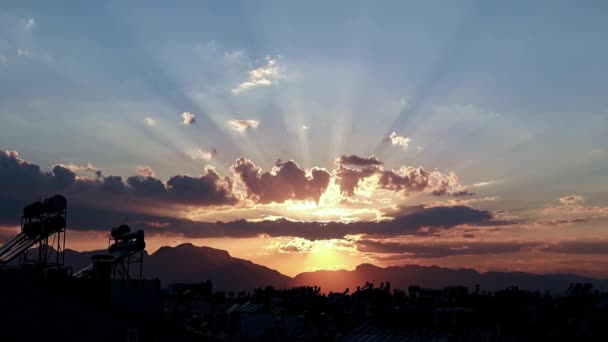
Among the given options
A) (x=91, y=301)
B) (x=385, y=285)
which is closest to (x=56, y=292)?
(x=91, y=301)

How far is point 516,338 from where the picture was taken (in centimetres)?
6644

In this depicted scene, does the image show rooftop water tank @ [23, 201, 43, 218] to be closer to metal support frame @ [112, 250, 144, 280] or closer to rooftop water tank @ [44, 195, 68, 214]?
rooftop water tank @ [44, 195, 68, 214]

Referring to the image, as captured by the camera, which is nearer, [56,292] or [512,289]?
[56,292]

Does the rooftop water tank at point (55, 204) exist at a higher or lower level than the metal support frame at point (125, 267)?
higher

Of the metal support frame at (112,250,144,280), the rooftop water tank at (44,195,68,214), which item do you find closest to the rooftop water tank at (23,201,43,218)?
the rooftop water tank at (44,195,68,214)

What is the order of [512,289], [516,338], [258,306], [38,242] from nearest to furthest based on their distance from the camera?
[516,338] → [38,242] → [258,306] → [512,289]

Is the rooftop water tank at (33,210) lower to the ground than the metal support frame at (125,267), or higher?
higher

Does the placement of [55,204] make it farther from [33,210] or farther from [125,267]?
[125,267]

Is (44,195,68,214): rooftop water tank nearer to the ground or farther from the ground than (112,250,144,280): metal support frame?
farther from the ground

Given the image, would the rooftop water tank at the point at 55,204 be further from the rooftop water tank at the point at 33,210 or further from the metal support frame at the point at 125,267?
the metal support frame at the point at 125,267

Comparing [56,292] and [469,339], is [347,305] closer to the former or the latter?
[469,339]

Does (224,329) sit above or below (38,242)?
below

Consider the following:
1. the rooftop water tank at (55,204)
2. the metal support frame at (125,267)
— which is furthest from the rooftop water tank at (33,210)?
the metal support frame at (125,267)

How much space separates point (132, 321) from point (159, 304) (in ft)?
43.2
